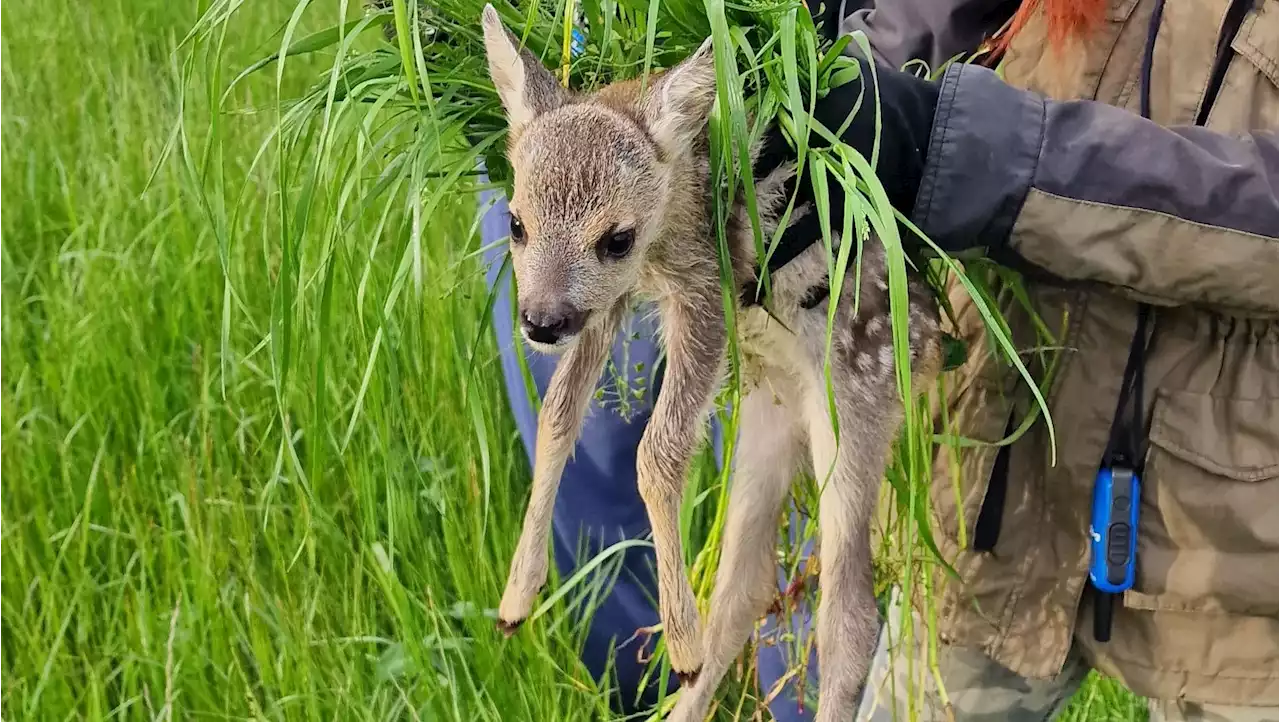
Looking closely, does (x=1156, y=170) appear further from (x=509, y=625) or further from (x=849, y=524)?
(x=509, y=625)

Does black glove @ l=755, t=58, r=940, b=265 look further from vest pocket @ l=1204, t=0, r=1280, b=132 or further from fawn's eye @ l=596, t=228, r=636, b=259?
vest pocket @ l=1204, t=0, r=1280, b=132

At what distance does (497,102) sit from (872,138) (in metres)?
0.41

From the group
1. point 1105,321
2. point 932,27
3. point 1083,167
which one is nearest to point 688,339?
point 1083,167

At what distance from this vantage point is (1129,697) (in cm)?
244

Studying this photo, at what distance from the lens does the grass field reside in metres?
1.99

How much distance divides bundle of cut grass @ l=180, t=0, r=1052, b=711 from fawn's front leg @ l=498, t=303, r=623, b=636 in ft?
0.36

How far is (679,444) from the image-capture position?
1.14 metres

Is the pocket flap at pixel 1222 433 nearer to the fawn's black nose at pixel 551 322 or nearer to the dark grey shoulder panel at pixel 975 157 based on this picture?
the dark grey shoulder panel at pixel 975 157

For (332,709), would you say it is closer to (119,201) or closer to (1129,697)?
(119,201)

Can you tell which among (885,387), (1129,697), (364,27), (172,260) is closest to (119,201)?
(172,260)

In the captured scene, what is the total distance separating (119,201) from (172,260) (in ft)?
0.95

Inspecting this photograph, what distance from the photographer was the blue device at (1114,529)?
5.07 ft

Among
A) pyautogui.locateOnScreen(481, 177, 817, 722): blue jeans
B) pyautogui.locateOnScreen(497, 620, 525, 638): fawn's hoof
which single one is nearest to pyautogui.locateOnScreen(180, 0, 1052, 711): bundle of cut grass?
pyautogui.locateOnScreen(497, 620, 525, 638): fawn's hoof

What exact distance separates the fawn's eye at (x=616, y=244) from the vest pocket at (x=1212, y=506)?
857 millimetres
